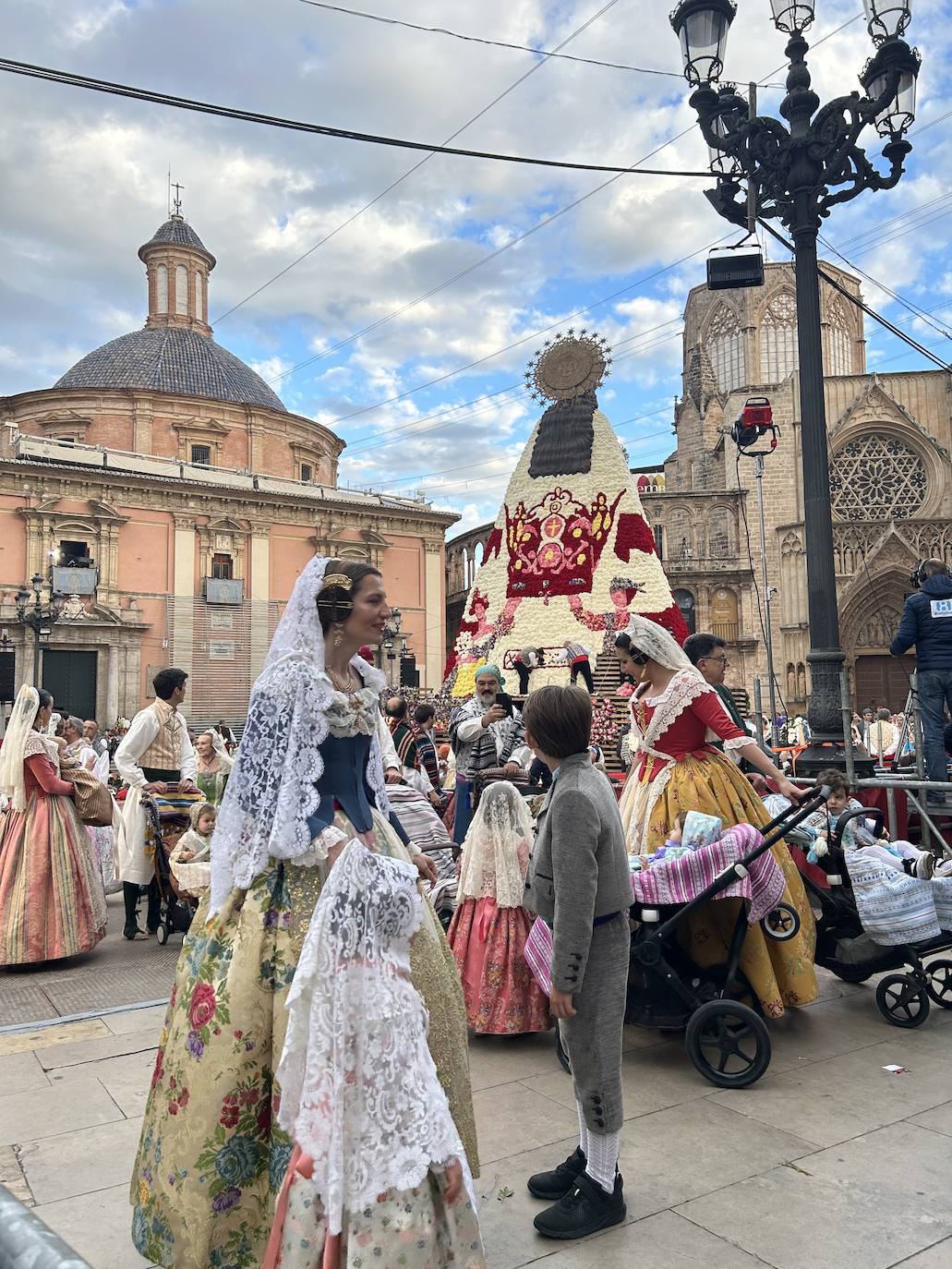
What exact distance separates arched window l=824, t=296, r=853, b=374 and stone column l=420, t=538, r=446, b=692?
17.6m

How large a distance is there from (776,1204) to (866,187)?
7550 millimetres

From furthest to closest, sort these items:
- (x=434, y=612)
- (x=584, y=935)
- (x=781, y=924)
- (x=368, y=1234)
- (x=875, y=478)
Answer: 1. (x=434, y=612)
2. (x=875, y=478)
3. (x=781, y=924)
4. (x=584, y=935)
5. (x=368, y=1234)

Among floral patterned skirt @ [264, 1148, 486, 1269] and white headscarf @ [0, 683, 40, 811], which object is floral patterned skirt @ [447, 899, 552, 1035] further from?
white headscarf @ [0, 683, 40, 811]

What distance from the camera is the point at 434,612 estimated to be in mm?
36906

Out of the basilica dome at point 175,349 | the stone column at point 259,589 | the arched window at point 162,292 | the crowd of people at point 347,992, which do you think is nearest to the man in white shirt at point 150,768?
the crowd of people at point 347,992

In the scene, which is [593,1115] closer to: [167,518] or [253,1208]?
[253,1208]

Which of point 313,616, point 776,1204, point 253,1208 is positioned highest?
point 313,616

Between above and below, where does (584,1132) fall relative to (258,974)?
below

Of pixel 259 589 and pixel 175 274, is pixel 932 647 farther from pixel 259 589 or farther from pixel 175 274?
pixel 175 274

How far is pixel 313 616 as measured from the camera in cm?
268

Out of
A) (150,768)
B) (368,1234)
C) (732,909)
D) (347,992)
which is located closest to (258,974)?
(347,992)

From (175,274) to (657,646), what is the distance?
3974 cm

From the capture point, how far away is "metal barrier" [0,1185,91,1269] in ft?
2.63

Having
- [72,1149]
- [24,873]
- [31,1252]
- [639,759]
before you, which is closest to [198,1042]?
[72,1149]
